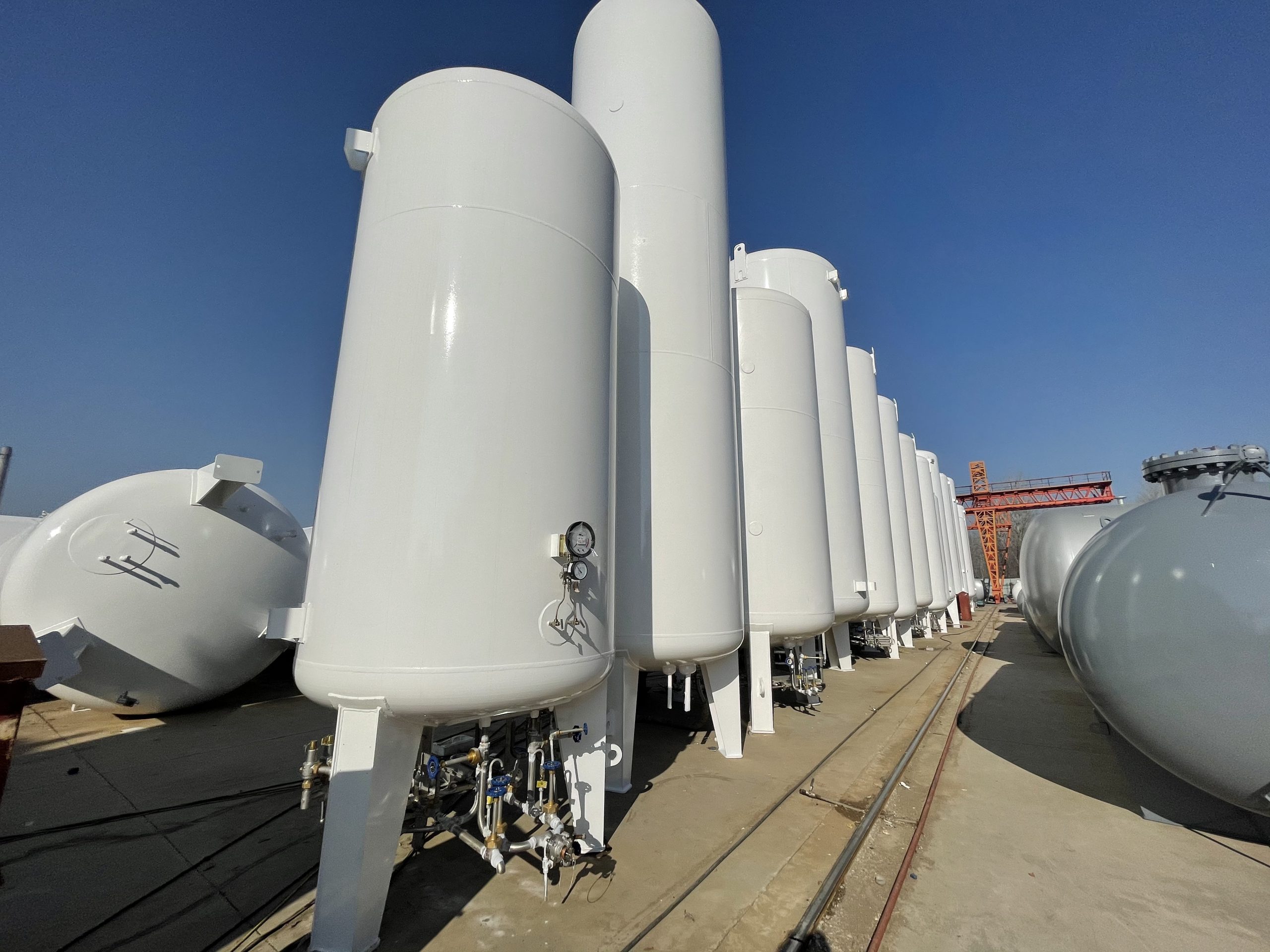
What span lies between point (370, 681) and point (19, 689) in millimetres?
1358

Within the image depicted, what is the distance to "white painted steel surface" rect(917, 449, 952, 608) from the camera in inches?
827

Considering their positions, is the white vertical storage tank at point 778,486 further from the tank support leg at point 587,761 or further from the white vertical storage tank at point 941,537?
the white vertical storage tank at point 941,537

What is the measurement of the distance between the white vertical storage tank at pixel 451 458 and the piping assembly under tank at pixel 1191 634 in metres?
4.41

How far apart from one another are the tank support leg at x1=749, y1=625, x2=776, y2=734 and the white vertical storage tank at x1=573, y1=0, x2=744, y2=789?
1.00m

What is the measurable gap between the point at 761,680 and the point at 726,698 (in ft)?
3.85

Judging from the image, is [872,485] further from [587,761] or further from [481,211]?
[481,211]

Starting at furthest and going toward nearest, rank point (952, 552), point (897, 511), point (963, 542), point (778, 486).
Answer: point (963, 542) < point (952, 552) < point (897, 511) < point (778, 486)

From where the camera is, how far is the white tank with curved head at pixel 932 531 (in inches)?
798

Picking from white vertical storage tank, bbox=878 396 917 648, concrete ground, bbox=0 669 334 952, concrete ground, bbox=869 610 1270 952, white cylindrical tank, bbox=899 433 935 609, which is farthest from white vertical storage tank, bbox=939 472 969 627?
concrete ground, bbox=0 669 334 952

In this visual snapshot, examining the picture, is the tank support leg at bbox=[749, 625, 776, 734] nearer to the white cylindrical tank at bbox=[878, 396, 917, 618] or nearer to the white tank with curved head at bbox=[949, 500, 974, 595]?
the white cylindrical tank at bbox=[878, 396, 917, 618]

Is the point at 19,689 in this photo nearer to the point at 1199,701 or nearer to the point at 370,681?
the point at 370,681

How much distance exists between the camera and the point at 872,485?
13.0 meters

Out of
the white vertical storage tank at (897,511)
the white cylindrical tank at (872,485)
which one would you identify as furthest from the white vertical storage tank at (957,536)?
the white cylindrical tank at (872,485)

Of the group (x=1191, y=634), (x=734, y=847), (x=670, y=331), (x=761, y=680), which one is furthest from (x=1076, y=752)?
(x=670, y=331)
